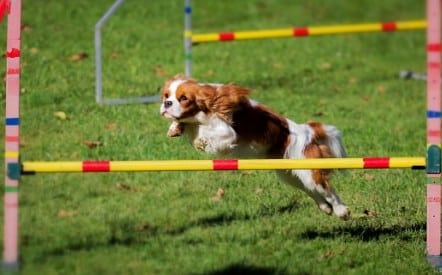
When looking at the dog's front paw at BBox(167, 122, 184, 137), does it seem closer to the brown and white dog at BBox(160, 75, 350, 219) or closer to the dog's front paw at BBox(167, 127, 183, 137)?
the dog's front paw at BBox(167, 127, 183, 137)

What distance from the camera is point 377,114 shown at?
10117 millimetres

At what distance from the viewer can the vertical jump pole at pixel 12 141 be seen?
5156mm

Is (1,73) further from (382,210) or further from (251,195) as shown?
(382,210)

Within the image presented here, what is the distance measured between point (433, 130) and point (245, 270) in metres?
1.40

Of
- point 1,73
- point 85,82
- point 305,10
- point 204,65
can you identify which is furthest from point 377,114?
point 305,10

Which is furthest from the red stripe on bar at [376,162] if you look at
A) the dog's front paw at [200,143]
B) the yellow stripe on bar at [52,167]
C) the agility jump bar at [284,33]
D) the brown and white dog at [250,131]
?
the agility jump bar at [284,33]

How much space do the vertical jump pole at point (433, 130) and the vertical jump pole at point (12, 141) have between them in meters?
2.39

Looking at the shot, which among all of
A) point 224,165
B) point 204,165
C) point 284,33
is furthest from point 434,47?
point 284,33

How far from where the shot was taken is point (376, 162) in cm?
545

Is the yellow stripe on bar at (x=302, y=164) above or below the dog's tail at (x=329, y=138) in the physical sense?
below

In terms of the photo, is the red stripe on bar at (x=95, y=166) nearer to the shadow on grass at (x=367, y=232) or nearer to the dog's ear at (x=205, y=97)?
the shadow on grass at (x=367, y=232)

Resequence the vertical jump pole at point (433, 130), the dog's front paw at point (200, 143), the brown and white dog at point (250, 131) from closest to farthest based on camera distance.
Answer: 1. the vertical jump pole at point (433, 130)
2. the brown and white dog at point (250, 131)
3. the dog's front paw at point (200, 143)

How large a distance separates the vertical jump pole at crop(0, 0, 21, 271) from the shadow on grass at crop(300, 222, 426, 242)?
1.93m

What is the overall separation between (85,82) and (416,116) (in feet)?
12.1
